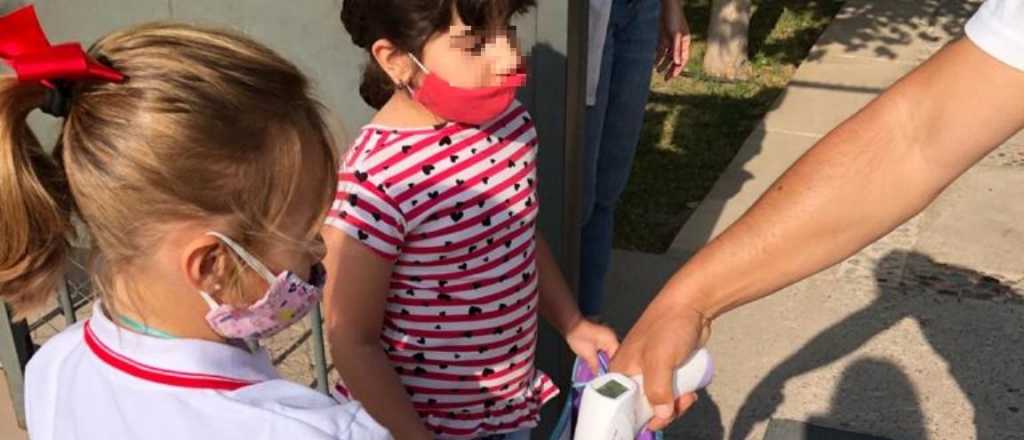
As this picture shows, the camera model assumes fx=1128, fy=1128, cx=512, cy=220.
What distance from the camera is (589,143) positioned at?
3.14m

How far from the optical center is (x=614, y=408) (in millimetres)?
1831

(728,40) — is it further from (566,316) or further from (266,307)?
(266,307)

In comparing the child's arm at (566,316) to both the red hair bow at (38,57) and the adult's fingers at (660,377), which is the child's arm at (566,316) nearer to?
the adult's fingers at (660,377)

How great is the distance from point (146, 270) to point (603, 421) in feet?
2.58

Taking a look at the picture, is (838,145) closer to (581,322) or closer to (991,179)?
(581,322)

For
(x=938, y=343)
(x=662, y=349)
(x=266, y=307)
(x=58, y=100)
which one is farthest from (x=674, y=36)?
(x=58, y=100)

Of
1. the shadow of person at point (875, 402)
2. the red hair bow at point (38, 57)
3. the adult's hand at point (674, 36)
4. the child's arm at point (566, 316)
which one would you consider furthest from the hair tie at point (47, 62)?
the shadow of person at point (875, 402)

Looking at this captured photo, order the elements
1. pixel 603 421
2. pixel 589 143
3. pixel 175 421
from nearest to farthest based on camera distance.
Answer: pixel 175 421 < pixel 603 421 < pixel 589 143

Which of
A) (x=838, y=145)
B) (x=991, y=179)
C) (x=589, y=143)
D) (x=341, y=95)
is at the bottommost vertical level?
(x=991, y=179)

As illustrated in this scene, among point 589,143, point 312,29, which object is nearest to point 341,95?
point 312,29

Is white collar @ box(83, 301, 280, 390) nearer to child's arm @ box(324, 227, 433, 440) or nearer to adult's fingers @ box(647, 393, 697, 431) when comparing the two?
child's arm @ box(324, 227, 433, 440)

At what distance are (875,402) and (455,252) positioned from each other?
208cm

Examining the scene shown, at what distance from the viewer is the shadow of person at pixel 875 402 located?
3.47 m

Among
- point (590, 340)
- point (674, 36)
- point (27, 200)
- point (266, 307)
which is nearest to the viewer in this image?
point (27, 200)
